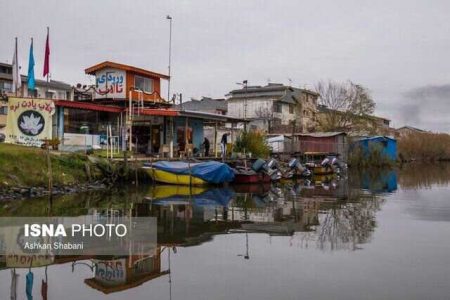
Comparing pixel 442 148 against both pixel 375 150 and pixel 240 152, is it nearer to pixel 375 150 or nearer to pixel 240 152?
pixel 375 150

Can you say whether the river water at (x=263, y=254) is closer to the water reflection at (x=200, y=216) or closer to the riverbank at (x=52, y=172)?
the water reflection at (x=200, y=216)

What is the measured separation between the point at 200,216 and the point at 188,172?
10.7 m

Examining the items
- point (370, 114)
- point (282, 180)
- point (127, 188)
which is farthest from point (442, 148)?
point (127, 188)

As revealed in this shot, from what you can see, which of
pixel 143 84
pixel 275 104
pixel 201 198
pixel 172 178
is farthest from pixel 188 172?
pixel 275 104

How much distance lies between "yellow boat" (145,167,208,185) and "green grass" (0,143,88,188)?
4.34m

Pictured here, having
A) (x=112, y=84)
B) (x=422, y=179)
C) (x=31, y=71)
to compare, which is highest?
(x=112, y=84)

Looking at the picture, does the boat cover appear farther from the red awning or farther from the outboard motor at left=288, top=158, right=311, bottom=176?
the outboard motor at left=288, top=158, right=311, bottom=176

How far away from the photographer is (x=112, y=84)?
32.9 metres

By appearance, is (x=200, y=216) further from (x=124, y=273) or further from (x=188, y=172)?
(x=188, y=172)

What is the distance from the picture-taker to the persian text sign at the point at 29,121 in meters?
24.5

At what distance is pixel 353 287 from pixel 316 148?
134 ft

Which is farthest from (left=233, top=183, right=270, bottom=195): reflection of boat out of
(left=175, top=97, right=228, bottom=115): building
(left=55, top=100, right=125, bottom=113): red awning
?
(left=175, top=97, right=228, bottom=115): building

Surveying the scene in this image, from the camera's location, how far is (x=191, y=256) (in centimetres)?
1067

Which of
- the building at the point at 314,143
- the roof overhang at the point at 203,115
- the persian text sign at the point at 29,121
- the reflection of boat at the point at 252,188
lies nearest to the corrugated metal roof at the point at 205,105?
the building at the point at 314,143
